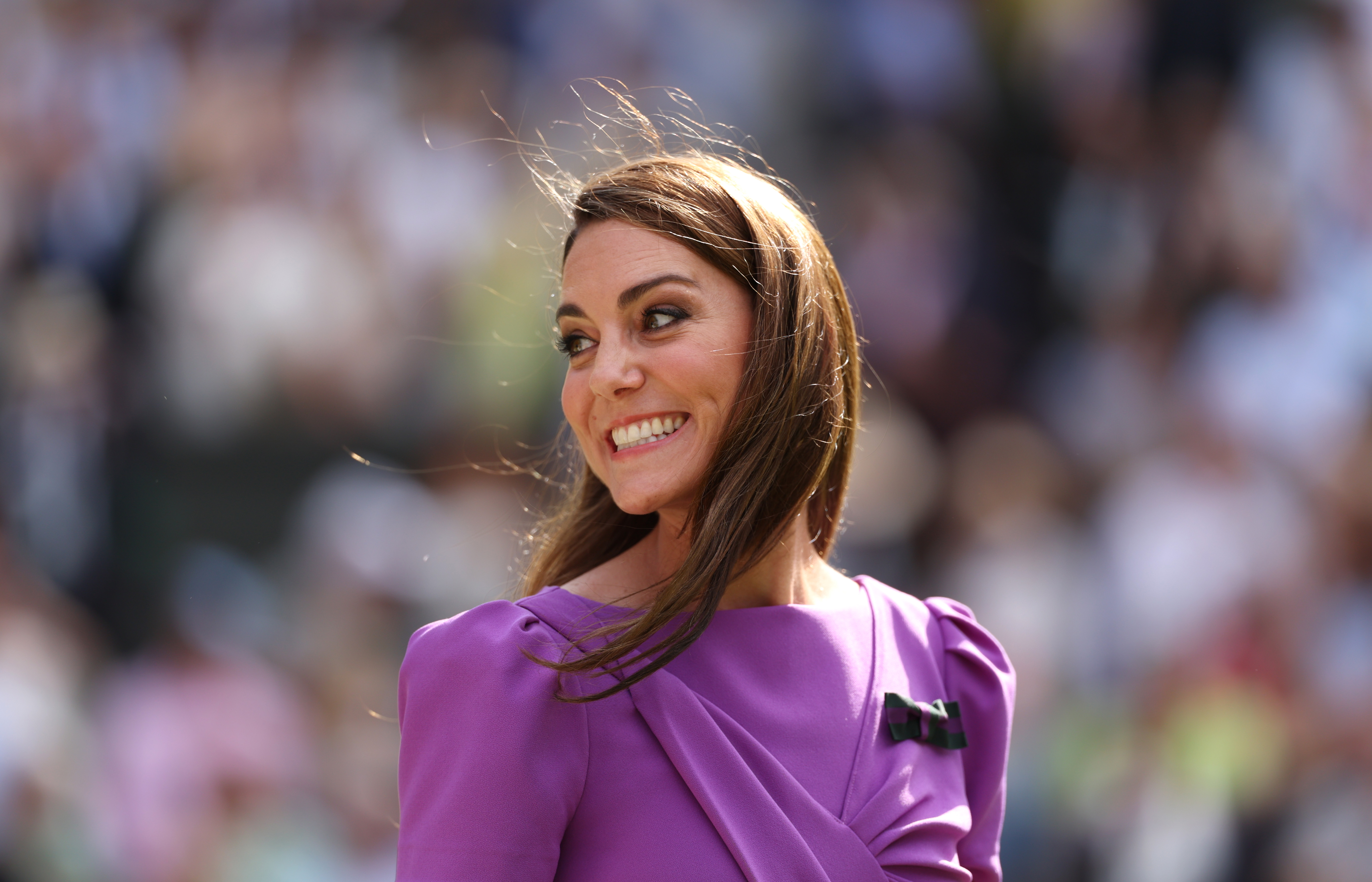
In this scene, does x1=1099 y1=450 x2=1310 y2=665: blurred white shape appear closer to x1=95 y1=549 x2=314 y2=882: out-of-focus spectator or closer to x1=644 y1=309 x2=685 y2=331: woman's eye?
x1=95 y1=549 x2=314 y2=882: out-of-focus spectator

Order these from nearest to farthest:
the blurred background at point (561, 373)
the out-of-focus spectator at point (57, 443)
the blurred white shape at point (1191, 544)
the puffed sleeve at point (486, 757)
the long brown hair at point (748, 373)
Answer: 1. the puffed sleeve at point (486, 757)
2. the long brown hair at point (748, 373)
3. the blurred background at point (561, 373)
4. the blurred white shape at point (1191, 544)
5. the out-of-focus spectator at point (57, 443)

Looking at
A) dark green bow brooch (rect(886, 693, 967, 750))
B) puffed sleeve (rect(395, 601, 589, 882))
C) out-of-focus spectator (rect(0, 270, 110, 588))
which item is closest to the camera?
puffed sleeve (rect(395, 601, 589, 882))

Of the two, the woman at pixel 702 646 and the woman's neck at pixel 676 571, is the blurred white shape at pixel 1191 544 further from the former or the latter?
the woman's neck at pixel 676 571

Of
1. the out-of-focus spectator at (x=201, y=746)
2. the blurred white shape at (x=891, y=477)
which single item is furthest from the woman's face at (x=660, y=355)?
the out-of-focus spectator at (x=201, y=746)

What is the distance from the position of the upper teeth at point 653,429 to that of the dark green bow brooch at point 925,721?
1.67ft

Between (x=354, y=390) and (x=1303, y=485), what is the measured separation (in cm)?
402

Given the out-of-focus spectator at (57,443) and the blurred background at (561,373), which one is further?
the out-of-focus spectator at (57,443)

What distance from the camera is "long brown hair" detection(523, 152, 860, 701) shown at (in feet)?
6.12

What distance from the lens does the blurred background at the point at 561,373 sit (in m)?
5.23

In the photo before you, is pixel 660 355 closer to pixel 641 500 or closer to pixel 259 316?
pixel 641 500

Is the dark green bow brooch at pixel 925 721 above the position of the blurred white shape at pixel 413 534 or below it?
above

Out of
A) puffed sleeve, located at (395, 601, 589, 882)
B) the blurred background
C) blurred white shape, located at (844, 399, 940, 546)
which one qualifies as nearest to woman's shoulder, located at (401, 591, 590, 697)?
puffed sleeve, located at (395, 601, 589, 882)

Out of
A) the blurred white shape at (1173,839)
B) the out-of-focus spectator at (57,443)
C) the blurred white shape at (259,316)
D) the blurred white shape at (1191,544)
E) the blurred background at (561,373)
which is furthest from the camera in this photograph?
the blurred white shape at (259,316)

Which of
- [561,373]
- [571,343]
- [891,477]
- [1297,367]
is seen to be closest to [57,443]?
[561,373]
